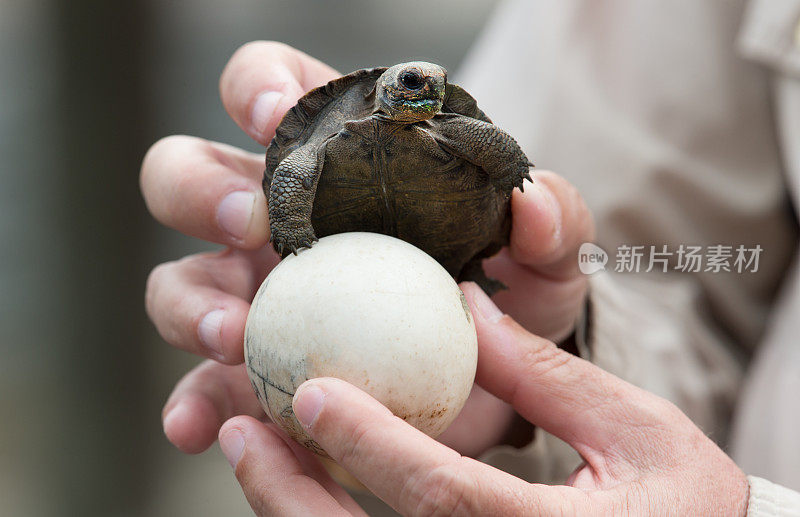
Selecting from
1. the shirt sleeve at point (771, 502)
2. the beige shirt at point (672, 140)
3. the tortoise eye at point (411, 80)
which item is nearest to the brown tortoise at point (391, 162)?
the tortoise eye at point (411, 80)

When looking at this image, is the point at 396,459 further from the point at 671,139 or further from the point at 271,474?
the point at 671,139

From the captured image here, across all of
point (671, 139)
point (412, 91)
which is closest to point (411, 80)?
point (412, 91)

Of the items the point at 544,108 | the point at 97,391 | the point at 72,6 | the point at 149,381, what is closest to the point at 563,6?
the point at 544,108

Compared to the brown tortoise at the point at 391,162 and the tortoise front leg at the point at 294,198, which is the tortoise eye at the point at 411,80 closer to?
the brown tortoise at the point at 391,162

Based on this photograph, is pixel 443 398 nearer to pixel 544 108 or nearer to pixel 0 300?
pixel 544 108

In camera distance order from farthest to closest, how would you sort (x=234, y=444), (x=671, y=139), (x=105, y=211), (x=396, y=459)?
(x=105, y=211) → (x=671, y=139) → (x=234, y=444) → (x=396, y=459)
